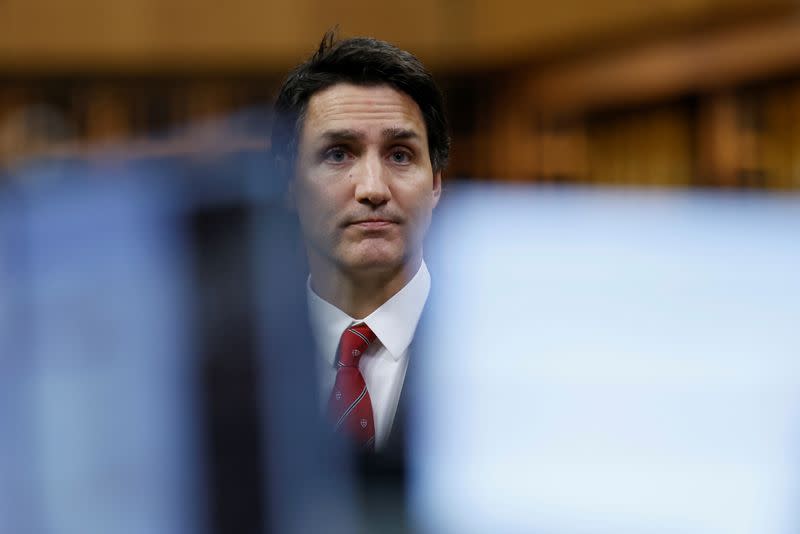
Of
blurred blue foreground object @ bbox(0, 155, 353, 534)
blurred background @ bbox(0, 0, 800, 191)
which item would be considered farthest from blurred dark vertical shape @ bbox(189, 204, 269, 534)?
blurred background @ bbox(0, 0, 800, 191)

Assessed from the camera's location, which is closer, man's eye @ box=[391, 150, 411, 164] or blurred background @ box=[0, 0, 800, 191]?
man's eye @ box=[391, 150, 411, 164]

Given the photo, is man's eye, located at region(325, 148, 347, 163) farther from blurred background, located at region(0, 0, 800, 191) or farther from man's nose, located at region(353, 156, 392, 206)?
blurred background, located at region(0, 0, 800, 191)

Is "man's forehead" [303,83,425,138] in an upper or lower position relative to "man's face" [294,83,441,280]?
upper

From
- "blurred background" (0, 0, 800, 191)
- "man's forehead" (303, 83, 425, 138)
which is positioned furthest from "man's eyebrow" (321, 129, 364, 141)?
"blurred background" (0, 0, 800, 191)

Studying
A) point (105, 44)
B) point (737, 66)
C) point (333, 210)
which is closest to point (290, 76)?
point (333, 210)

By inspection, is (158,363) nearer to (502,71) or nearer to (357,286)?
(357,286)

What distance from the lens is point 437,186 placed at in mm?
227

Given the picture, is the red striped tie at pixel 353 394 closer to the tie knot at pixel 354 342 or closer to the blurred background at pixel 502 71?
the tie knot at pixel 354 342

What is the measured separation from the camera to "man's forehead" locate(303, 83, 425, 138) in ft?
0.70

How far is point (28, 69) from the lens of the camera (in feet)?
10.1

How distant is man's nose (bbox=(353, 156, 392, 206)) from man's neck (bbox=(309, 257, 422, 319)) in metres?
0.02

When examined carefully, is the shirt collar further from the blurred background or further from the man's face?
the blurred background

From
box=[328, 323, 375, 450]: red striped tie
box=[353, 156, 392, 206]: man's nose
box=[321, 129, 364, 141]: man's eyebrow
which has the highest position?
box=[321, 129, 364, 141]: man's eyebrow

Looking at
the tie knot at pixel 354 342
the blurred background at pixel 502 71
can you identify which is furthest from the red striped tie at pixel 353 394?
the blurred background at pixel 502 71
